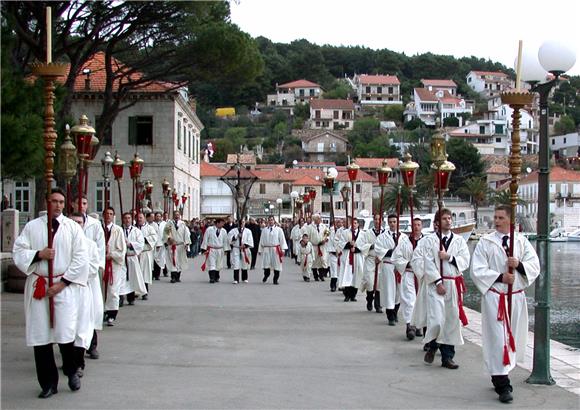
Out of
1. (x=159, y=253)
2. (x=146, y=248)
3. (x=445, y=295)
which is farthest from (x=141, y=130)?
(x=445, y=295)

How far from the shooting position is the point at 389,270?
46.9 ft

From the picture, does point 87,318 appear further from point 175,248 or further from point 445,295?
point 175,248

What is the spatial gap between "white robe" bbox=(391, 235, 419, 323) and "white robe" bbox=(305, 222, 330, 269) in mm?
12242

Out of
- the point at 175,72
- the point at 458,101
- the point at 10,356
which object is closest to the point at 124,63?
the point at 175,72

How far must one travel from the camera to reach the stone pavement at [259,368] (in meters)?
8.13

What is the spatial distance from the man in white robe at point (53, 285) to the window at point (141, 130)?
39.2 meters

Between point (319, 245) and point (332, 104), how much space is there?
149 m

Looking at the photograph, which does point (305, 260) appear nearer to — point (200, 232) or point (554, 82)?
point (554, 82)

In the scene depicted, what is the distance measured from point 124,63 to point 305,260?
465 inches

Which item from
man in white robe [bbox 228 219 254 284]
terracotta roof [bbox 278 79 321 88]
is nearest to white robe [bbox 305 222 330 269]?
man in white robe [bbox 228 219 254 284]

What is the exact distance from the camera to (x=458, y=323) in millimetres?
10047

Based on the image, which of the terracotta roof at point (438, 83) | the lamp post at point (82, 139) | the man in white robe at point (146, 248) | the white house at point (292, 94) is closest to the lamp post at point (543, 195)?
the lamp post at point (82, 139)

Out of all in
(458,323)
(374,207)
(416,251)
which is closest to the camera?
(458,323)

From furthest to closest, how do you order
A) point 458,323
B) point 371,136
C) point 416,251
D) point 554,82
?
point 371,136
point 416,251
point 458,323
point 554,82
